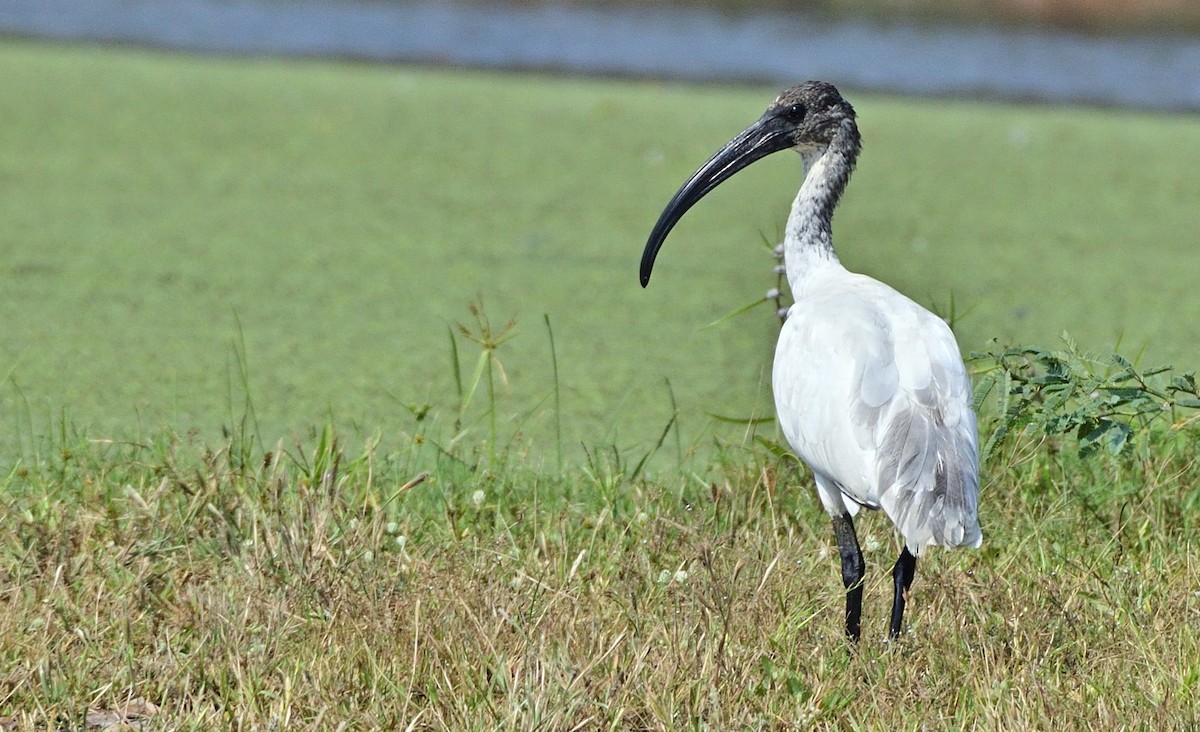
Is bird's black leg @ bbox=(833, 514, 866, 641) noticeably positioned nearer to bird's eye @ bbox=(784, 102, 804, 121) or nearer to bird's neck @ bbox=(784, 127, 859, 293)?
bird's neck @ bbox=(784, 127, 859, 293)

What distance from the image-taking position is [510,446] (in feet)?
11.6

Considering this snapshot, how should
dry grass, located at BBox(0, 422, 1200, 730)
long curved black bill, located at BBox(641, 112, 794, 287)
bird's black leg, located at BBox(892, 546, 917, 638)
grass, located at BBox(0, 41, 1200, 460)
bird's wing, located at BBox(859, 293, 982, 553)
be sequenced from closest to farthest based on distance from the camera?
dry grass, located at BBox(0, 422, 1200, 730)
bird's wing, located at BBox(859, 293, 982, 553)
bird's black leg, located at BBox(892, 546, 917, 638)
long curved black bill, located at BBox(641, 112, 794, 287)
grass, located at BBox(0, 41, 1200, 460)

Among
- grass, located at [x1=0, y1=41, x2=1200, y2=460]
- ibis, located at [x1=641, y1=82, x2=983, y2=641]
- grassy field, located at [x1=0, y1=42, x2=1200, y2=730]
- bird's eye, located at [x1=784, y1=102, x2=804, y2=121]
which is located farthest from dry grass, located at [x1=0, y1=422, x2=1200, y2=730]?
bird's eye, located at [x1=784, y1=102, x2=804, y2=121]

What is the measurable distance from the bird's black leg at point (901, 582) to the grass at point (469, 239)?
0.77 meters

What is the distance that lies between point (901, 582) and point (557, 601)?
54 centimetres

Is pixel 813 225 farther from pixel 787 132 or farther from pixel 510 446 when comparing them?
pixel 510 446

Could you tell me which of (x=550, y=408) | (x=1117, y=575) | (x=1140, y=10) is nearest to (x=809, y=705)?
(x=1117, y=575)

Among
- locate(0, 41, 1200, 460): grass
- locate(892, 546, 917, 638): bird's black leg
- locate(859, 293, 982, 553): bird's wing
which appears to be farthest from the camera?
locate(0, 41, 1200, 460): grass

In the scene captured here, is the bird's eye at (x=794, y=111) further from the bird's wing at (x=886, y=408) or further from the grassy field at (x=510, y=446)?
the bird's wing at (x=886, y=408)

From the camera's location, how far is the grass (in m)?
4.07

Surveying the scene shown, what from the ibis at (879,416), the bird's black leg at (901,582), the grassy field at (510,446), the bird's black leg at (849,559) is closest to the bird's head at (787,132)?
the grassy field at (510,446)

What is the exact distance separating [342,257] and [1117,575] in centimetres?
322

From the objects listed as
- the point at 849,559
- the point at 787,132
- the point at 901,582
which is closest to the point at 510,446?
the point at 787,132

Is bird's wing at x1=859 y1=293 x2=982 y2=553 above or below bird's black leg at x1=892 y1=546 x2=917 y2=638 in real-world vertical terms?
above
